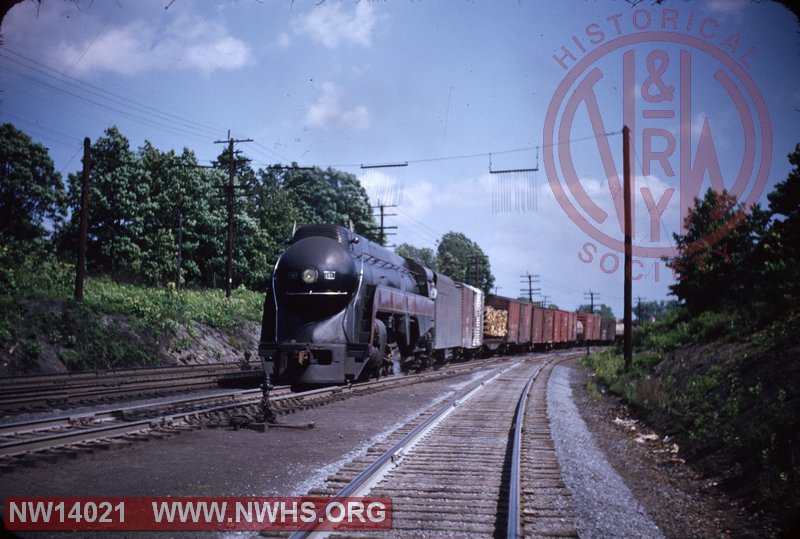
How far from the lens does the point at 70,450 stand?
22.4ft

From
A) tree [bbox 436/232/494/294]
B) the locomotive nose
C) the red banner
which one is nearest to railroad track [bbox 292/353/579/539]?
the red banner

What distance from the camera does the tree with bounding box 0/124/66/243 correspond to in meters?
34.1

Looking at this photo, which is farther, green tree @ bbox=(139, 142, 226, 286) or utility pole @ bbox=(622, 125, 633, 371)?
green tree @ bbox=(139, 142, 226, 286)

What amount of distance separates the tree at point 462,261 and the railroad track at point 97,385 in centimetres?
7569

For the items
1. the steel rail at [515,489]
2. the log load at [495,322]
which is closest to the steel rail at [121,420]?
the steel rail at [515,489]

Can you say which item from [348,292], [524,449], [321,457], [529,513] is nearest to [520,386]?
[348,292]

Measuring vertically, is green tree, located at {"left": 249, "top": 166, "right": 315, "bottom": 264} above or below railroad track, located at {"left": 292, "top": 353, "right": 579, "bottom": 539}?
above

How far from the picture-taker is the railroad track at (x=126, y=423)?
6801 mm

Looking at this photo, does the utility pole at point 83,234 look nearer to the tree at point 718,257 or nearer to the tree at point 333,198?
the tree at point 718,257

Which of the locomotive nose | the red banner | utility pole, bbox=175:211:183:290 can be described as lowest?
the red banner

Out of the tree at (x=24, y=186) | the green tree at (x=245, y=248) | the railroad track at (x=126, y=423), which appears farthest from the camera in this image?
the green tree at (x=245, y=248)

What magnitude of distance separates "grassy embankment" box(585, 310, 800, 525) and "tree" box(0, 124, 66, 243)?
114 ft

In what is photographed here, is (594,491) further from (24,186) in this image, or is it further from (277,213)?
(277,213)

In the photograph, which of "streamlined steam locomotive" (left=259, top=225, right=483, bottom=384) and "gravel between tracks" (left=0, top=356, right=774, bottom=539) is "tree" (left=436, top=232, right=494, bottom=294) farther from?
"gravel between tracks" (left=0, top=356, right=774, bottom=539)
